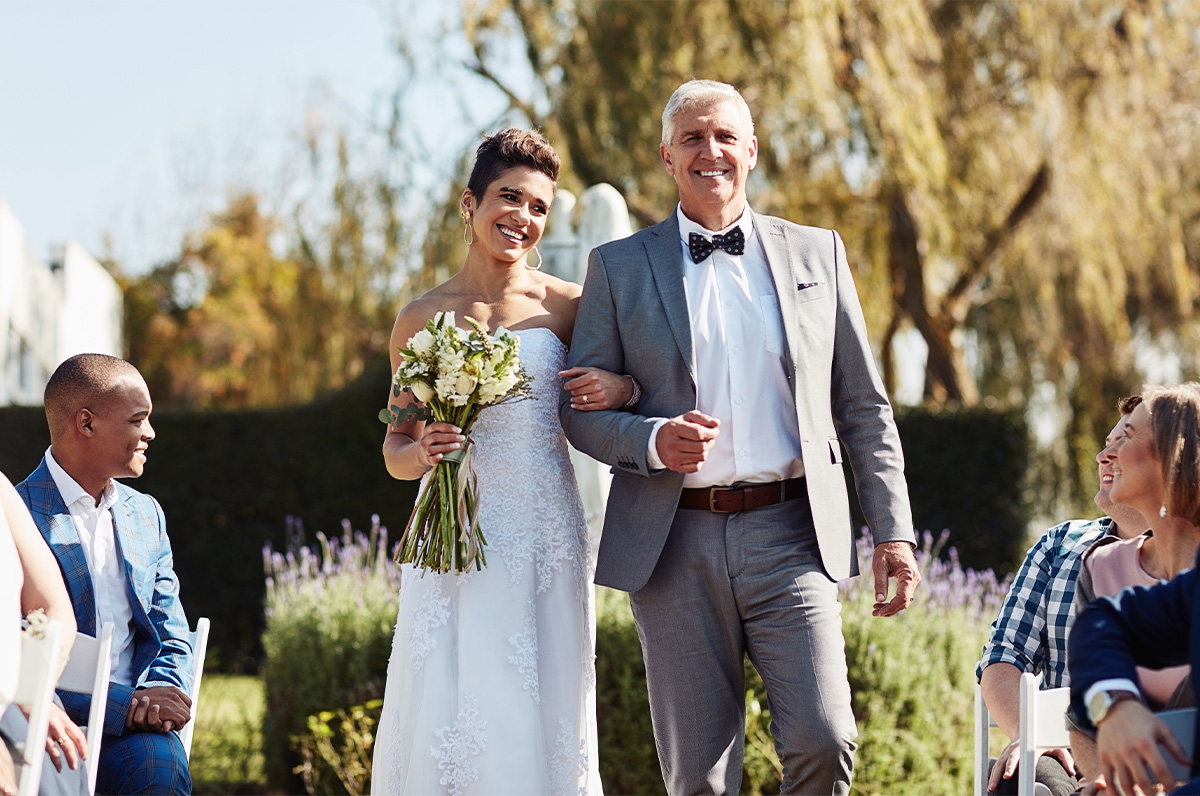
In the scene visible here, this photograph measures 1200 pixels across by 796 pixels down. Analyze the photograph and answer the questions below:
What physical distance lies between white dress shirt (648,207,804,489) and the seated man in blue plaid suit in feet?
5.09

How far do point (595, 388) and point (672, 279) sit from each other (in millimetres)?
391

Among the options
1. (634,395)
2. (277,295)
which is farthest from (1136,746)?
(277,295)

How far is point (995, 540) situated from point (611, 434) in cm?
747

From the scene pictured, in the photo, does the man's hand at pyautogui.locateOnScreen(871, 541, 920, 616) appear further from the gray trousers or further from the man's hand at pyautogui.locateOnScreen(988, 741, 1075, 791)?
Result: the man's hand at pyautogui.locateOnScreen(988, 741, 1075, 791)

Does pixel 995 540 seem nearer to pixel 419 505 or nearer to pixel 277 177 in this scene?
pixel 419 505

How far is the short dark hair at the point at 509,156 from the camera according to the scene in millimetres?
3557

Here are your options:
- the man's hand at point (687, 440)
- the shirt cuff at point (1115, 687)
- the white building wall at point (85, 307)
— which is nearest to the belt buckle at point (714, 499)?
the man's hand at point (687, 440)

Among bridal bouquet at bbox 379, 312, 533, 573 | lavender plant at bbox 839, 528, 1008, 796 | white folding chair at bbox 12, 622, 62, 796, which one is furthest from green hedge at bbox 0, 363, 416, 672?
white folding chair at bbox 12, 622, 62, 796

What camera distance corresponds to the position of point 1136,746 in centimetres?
224

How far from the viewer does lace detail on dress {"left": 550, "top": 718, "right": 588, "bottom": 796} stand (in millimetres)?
3303

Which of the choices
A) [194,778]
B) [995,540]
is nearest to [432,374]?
[194,778]

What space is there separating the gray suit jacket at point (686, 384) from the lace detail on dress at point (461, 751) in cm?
50

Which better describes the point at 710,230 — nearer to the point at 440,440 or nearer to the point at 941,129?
the point at 440,440

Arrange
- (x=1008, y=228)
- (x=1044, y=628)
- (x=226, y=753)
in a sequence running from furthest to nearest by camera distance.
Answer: (x=1008, y=228), (x=226, y=753), (x=1044, y=628)
